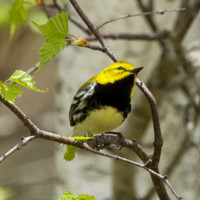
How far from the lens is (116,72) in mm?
1488

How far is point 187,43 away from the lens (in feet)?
8.62

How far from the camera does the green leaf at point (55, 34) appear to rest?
0.98 metres

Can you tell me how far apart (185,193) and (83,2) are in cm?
127

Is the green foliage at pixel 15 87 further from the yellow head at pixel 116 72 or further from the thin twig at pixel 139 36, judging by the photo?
the thin twig at pixel 139 36

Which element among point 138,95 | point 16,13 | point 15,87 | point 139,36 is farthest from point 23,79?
point 138,95

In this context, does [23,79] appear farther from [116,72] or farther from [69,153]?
[116,72]

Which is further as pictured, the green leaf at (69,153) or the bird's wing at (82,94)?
the bird's wing at (82,94)

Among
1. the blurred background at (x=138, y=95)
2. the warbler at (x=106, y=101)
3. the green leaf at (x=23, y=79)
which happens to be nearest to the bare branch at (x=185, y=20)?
the blurred background at (x=138, y=95)

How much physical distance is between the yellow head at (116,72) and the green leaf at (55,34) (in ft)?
1.34

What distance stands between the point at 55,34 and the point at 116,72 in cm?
53

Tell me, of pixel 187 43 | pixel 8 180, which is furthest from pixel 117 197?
pixel 8 180

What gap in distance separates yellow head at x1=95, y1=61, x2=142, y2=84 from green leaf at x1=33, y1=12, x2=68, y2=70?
0.41 m

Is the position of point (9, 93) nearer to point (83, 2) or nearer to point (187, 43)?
point (83, 2)

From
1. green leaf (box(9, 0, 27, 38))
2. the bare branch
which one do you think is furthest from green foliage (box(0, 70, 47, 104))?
the bare branch
